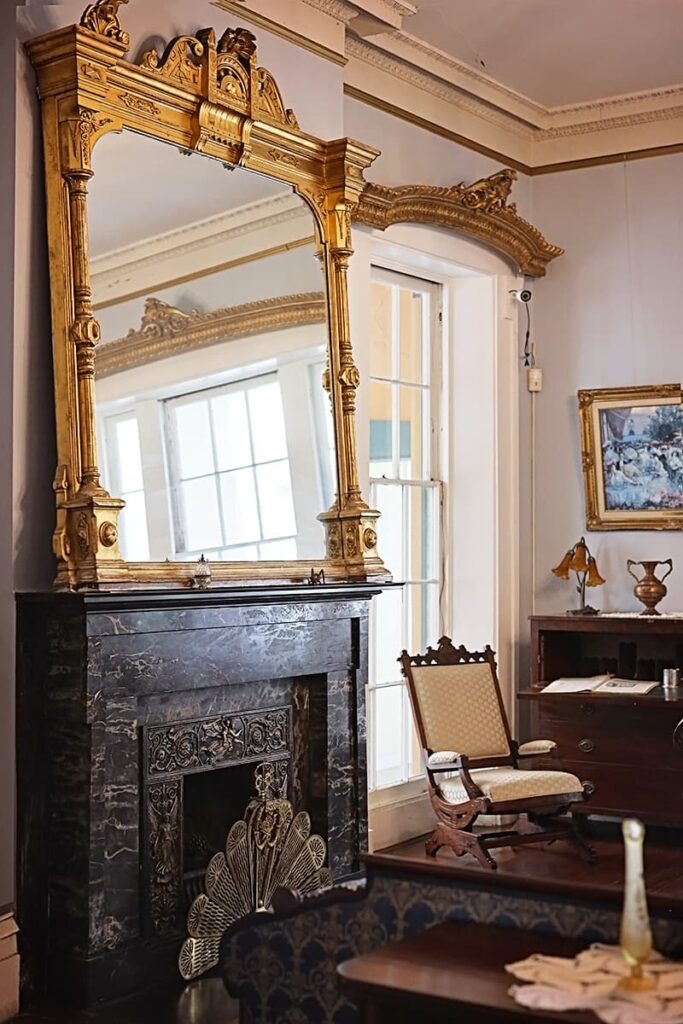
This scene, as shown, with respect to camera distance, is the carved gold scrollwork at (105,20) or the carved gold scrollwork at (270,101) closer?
the carved gold scrollwork at (105,20)

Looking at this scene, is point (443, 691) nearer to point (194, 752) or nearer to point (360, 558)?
point (360, 558)

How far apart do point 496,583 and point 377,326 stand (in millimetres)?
1555

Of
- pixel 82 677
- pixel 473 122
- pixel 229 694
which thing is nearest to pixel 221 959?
pixel 82 677

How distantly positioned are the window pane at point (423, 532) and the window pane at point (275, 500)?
1819mm

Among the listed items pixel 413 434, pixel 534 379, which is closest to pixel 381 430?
pixel 413 434

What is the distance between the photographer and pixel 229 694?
198 inches

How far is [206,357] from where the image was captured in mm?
5168

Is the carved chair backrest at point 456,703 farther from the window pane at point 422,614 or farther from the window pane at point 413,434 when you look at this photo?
the window pane at point 413,434

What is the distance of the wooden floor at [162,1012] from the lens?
13.8ft

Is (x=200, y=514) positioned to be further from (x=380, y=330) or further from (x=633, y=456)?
(x=633, y=456)

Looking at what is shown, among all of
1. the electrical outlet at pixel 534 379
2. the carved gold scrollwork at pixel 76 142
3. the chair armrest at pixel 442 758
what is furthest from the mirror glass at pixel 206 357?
the electrical outlet at pixel 534 379

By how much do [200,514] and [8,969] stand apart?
171 cm

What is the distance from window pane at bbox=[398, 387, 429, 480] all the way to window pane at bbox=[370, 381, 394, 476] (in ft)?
Answer: 0.36

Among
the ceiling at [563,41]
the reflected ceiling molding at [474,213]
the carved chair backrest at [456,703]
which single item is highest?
the ceiling at [563,41]
